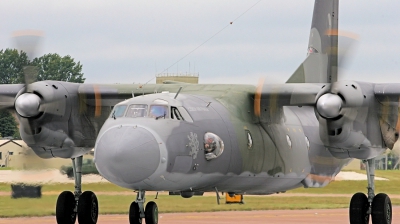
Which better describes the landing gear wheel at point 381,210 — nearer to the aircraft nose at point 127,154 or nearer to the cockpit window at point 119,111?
the aircraft nose at point 127,154

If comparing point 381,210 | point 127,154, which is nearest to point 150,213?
point 127,154

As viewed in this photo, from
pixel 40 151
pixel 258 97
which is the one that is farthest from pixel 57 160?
pixel 258 97

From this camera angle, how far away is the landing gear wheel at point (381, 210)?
2142cm

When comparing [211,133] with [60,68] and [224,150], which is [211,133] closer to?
[224,150]

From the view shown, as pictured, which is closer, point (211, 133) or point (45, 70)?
A: point (211, 133)

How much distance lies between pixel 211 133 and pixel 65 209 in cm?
517

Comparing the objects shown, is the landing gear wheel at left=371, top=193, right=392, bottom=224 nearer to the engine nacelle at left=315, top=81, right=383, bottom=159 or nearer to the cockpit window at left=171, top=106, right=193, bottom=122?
the engine nacelle at left=315, top=81, right=383, bottom=159

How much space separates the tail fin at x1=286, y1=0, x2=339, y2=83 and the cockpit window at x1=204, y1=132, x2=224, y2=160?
6416 millimetres

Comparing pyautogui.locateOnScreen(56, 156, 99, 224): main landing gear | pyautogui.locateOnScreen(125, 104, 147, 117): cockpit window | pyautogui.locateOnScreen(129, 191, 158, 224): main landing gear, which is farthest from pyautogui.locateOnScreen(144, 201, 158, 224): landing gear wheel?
pyautogui.locateOnScreen(125, 104, 147, 117): cockpit window

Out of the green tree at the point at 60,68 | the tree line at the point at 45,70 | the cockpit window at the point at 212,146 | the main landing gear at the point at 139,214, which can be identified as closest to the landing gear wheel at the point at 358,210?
the cockpit window at the point at 212,146

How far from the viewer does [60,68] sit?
5247 cm

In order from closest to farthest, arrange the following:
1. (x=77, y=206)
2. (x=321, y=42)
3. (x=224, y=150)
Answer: (x=224, y=150) → (x=77, y=206) → (x=321, y=42)

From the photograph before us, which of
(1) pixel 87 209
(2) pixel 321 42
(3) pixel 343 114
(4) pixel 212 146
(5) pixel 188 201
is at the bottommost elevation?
(5) pixel 188 201

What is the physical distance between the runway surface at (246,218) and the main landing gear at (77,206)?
5.30ft
